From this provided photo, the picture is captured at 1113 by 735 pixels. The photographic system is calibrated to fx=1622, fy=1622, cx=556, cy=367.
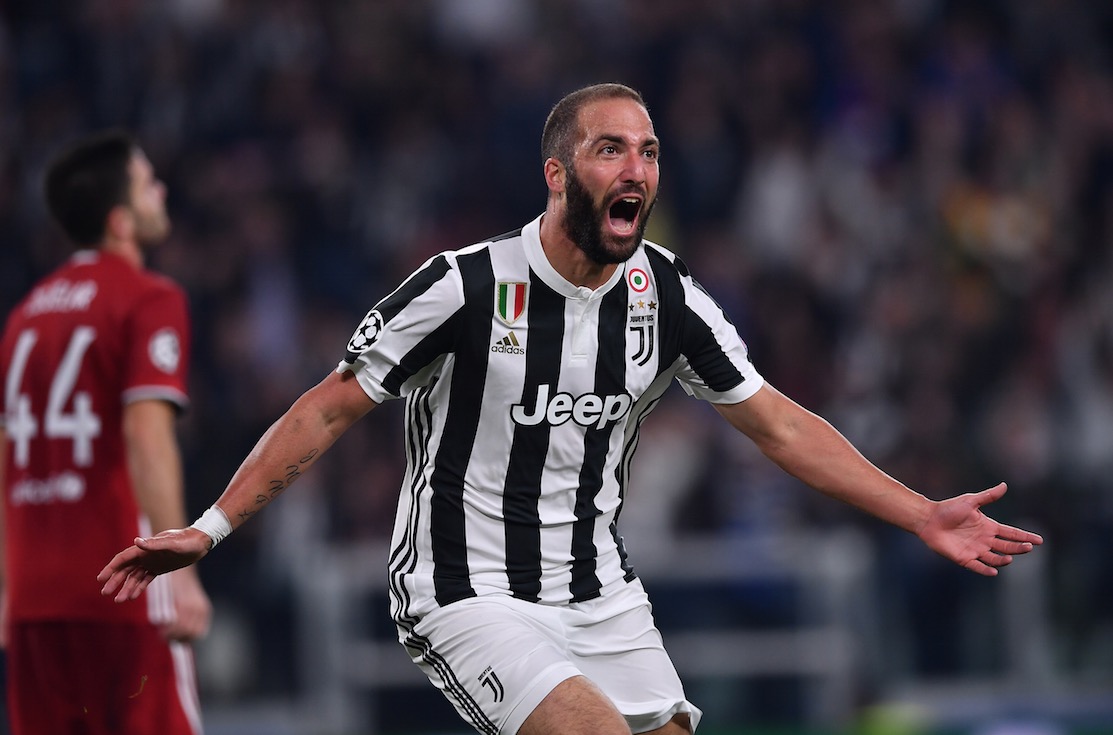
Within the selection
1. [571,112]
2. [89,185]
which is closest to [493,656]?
[571,112]

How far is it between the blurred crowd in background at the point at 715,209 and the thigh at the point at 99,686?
4.83m

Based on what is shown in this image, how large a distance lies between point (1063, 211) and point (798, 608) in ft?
12.6

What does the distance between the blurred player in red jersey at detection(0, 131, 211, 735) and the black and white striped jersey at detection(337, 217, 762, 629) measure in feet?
3.67

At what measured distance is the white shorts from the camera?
4.29 metres

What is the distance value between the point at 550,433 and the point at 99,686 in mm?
1902

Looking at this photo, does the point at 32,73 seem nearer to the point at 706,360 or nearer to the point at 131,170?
the point at 131,170

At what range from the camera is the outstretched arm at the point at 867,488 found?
457cm

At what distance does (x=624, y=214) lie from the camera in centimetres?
459

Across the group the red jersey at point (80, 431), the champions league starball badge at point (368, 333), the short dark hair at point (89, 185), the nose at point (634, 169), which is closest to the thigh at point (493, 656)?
the champions league starball badge at point (368, 333)

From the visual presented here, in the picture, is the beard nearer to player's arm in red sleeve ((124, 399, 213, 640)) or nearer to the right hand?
the right hand

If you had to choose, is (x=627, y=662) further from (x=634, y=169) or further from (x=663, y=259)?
(x=634, y=169)

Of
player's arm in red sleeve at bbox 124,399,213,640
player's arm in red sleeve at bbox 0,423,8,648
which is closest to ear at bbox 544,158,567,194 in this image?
player's arm in red sleeve at bbox 124,399,213,640

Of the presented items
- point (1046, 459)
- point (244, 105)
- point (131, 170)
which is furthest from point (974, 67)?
point (131, 170)

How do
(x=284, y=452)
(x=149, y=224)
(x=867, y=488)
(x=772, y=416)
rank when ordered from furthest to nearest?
(x=149, y=224), (x=772, y=416), (x=867, y=488), (x=284, y=452)
